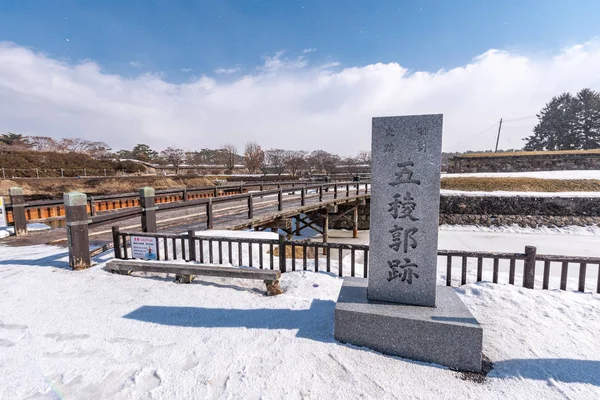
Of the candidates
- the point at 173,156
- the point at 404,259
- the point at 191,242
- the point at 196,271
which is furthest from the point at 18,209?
the point at 173,156

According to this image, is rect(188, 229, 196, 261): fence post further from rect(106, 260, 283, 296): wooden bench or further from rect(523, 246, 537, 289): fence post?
rect(523, 246, 537, 289): fence post

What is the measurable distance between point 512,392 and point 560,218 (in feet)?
63.9

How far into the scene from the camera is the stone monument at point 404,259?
2.87 meters

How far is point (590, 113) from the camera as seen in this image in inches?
1727

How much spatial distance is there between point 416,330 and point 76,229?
6014 millimetres

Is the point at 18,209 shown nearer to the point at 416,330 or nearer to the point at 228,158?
the point at 416,330

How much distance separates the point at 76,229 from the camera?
5.26 m

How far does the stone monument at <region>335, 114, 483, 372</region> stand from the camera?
113 inches

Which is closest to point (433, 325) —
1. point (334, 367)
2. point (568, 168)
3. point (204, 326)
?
point (334, 367)

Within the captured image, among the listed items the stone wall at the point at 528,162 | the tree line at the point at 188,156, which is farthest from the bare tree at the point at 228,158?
the stone wall at the point at 528,162

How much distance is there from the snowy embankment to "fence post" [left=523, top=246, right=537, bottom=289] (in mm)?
325

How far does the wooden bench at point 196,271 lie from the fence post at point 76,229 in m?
0.62

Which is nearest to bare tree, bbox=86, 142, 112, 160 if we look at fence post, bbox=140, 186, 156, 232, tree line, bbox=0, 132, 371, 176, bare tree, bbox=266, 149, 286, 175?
tree line, bbox=0, 132, 371, 176

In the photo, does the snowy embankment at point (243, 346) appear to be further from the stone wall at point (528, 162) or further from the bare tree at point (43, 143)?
the bare tree at point (43, 143)
